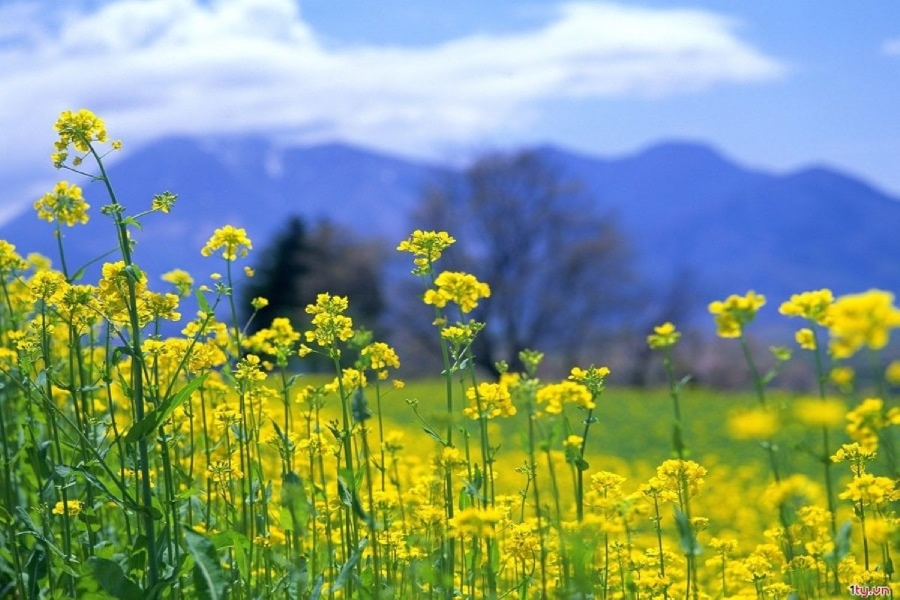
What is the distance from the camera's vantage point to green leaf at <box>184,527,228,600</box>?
3.05 m

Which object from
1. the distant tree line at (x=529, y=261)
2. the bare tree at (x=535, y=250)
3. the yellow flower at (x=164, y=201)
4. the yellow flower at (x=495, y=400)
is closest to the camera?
the yellow flower at (x=495, y=400)

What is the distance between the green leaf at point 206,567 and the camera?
3.05m

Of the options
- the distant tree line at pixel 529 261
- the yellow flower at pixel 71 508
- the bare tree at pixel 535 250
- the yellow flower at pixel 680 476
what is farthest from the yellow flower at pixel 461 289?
the bare tree at pixel 535 250

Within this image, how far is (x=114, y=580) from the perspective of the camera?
3230 mm

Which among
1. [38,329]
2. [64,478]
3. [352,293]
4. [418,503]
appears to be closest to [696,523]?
[418,503]

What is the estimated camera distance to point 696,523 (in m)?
4.11

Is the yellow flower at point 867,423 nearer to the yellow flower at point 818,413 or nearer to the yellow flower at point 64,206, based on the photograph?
the yellow flower at point 818,413

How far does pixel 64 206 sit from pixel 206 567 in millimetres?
1857

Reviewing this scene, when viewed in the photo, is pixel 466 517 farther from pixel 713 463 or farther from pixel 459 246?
pixel 459 246

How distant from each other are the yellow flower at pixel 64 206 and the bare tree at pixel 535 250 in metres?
39.5

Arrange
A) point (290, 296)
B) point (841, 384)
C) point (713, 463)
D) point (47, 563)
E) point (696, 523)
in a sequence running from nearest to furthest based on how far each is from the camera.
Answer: point (841, 384) → point (47, 563) → point (696, 523) → point (713, 463) → point (290, 296)

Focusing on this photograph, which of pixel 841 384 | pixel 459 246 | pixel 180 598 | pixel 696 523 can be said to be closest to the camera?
pixel 841 384

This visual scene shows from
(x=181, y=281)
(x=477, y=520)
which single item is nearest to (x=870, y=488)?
(x=477, y=520)

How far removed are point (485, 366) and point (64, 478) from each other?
135 ft
